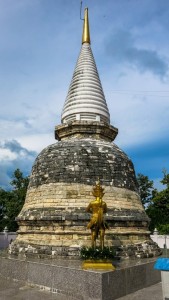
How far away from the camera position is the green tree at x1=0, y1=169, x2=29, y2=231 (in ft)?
98.1

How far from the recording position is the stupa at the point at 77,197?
40.1 feet

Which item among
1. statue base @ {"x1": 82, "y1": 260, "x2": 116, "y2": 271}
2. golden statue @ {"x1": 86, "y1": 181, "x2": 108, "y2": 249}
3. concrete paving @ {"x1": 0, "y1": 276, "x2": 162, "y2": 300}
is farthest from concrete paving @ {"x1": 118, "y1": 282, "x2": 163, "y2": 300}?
golden statue @ {"x1": 86, "y1": 181, "x2": 108, "y2": 249}

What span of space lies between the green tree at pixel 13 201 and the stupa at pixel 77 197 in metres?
15.9

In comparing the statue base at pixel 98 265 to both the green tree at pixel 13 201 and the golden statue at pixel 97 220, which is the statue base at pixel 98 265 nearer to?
the golden statue at pixel 97 220

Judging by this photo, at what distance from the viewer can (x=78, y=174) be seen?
13430mm

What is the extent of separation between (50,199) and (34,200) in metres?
1.13

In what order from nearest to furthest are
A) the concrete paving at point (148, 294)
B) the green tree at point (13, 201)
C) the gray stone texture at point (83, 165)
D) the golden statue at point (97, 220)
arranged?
1. the concrete paving at point (148, 294)
2. the golden statue at point (97, 220)
3. the gray stone texture at point (83, 165)
4. the green tree at point (13, 201)

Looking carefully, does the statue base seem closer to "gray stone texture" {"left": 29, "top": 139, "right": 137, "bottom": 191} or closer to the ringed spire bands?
"gray stone texture" {"left": 29, "top": 139, "right": 137, "bottom": 191}

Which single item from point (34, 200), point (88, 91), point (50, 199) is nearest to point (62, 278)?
point (50, 199)

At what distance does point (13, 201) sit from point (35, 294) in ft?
76.4

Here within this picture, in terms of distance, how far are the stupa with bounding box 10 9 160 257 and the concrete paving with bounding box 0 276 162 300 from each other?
8.58 feet

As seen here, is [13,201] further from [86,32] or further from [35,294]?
[35,294]

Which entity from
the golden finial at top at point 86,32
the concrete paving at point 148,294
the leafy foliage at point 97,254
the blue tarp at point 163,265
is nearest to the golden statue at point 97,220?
the leafy foliage at point 97,254

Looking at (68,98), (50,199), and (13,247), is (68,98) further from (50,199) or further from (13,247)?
(13,247)
